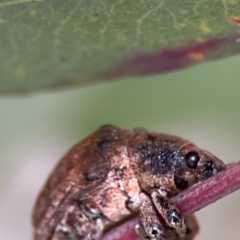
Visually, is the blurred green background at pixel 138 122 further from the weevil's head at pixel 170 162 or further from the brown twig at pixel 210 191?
the brown twig at pixel 210 191

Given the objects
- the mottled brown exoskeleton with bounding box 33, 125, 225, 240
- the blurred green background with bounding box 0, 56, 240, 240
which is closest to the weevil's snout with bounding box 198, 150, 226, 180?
the mottled brown exoskeleton with bounding box 33, 125, 225, 240

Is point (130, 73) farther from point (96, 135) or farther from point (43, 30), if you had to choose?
point (96, 135)

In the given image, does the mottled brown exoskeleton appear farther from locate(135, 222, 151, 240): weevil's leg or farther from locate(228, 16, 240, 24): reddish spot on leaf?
locate(228, 16, 240, 24): reddish spot on leaf

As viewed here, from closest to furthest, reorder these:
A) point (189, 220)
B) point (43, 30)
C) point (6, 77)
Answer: point (6, 77) < point (43, 30) < point (189, 220)

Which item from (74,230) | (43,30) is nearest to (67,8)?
(43,30)

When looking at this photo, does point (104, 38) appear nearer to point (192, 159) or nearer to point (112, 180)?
point (192, 159)

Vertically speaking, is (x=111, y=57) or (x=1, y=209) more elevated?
(x=1, y=209)

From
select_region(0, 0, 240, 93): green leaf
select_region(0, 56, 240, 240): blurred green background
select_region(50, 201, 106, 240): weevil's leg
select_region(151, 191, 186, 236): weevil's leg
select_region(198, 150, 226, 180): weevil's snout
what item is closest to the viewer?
select_region(0, 0, 240, 93): green leaf
